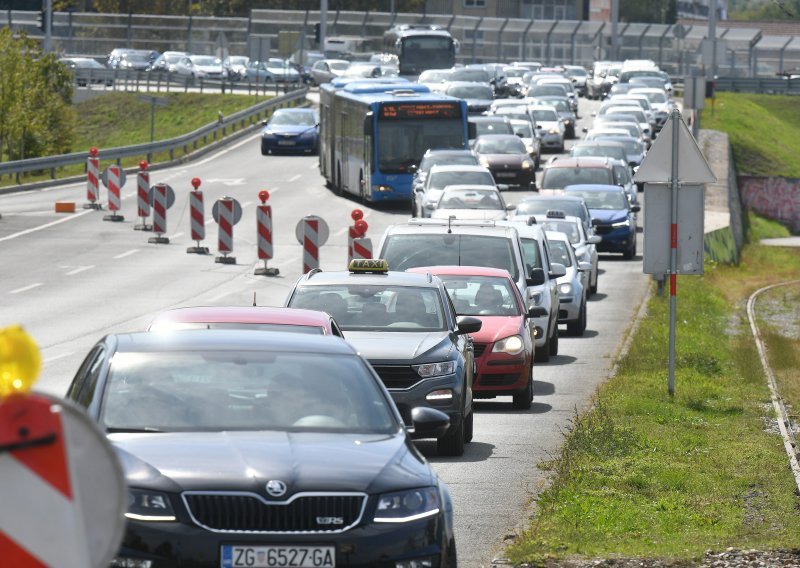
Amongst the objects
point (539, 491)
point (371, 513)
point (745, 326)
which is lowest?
point (745, 326)

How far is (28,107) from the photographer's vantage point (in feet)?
195

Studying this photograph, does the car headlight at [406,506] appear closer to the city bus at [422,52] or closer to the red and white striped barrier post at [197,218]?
the red and white striped barrier post at [197,218]

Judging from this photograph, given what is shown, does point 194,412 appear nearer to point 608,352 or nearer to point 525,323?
point 525,323

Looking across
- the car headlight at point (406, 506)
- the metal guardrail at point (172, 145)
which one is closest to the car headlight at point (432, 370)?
the car headlight at point (406, 506)

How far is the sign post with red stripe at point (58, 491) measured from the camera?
14.3 feet

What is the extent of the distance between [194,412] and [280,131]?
52772 millimetres

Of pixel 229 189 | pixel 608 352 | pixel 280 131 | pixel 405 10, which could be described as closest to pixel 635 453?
pixel 608 352

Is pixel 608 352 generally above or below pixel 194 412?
below

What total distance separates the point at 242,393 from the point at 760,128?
7028cm

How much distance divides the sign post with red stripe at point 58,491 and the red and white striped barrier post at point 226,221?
28.1 metres

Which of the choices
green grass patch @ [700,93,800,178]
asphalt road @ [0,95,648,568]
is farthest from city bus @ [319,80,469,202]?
green grass patch @ [700,93,800,178]

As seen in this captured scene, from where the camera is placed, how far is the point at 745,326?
105 feet

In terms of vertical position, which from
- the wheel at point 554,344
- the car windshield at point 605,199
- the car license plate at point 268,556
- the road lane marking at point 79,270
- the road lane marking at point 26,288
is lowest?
the road lane marking at point 79,270

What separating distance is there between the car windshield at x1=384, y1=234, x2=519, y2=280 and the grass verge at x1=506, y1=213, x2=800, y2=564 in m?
1.88
